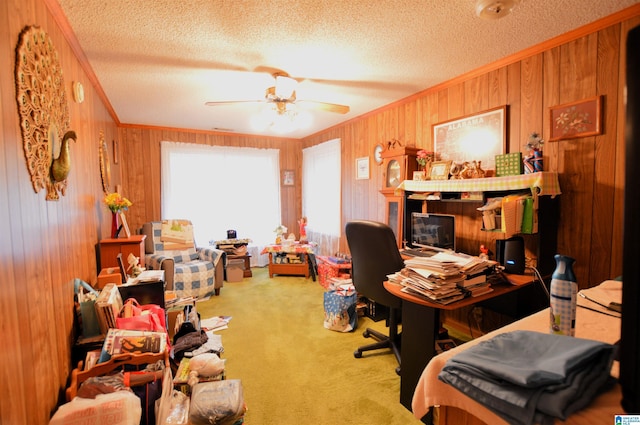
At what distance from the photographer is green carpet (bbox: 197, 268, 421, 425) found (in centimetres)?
176

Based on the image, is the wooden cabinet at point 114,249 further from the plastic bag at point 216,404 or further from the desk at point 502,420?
the desk at point 502,420

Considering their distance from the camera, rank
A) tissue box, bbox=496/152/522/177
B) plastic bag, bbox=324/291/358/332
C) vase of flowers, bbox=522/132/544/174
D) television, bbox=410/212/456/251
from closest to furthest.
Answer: vase of flowers, bbox=522/132/544/174 → tissue box, bbox=496/152/522/177 → television, bbox=410/212/456/251 → plastic bag, bbox=324/291/358/332

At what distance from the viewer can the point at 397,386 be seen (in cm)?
199

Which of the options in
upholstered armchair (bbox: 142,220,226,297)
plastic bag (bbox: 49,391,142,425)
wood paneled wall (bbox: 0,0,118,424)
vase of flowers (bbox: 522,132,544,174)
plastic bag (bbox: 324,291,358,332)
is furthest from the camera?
upholstered armchair (bbox: 142,220,226,297)

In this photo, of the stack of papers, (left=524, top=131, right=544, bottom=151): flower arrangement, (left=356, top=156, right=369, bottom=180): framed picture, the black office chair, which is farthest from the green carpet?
(left=524, top=131, right=544, bottom=151): flower arrangement

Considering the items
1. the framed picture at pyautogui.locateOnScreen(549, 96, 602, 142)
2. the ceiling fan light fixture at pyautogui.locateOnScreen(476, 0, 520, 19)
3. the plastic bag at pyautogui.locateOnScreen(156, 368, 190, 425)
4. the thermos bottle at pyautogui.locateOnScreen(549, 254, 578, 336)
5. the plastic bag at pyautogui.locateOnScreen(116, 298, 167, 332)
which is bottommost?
the plastic bag at pyautogui.locateOnScreen(156, 368, 190, 425)

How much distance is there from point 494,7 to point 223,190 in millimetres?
4329

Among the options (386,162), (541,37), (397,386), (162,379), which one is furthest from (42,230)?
(541,37)

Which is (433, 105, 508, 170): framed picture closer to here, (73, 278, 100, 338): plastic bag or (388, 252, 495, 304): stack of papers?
(388, 252, 495, 304): stack of papers

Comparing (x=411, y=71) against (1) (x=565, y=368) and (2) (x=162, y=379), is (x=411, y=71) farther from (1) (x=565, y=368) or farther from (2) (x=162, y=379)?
(2) (x=162, y=379)

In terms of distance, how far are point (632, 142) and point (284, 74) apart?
2535 mm

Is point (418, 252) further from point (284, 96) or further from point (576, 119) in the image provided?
point (284, 96)

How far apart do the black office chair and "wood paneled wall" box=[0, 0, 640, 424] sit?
1116 millimetres

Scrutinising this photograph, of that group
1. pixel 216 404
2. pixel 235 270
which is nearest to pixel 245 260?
pixel 235 270
